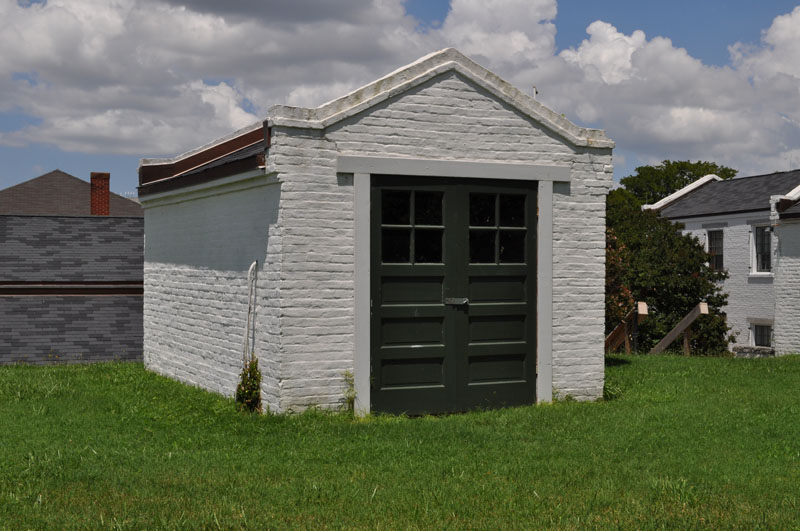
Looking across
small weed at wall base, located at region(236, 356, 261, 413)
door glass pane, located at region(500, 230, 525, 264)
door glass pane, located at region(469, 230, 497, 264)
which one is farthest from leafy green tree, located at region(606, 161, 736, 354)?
small weed at wall base, located at region(236, 356, 261, 413)

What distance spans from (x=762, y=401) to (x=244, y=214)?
6683 mm

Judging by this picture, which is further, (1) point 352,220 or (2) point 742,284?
(2) point 742,284

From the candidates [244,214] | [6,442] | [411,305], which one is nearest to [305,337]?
[411,305]

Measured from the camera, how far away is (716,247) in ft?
90.2

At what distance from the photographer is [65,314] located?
17016 mm

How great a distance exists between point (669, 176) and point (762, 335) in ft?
90.3

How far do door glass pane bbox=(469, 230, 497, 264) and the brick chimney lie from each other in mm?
19392

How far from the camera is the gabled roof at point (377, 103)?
941cm

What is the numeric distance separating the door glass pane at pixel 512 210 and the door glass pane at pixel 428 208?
83 cm

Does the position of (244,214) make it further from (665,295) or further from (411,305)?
(665,295)

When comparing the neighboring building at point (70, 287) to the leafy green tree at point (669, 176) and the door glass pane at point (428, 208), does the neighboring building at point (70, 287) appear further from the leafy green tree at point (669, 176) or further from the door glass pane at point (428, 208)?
the leafy green tree at point (669, 176)

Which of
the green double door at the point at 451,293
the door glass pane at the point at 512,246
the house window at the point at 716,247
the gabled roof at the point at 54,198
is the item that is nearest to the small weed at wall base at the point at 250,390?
the green double door at the point at 451,293

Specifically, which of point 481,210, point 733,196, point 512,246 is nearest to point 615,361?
point 512,246

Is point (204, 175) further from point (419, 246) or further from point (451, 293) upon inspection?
point (451, 293)
